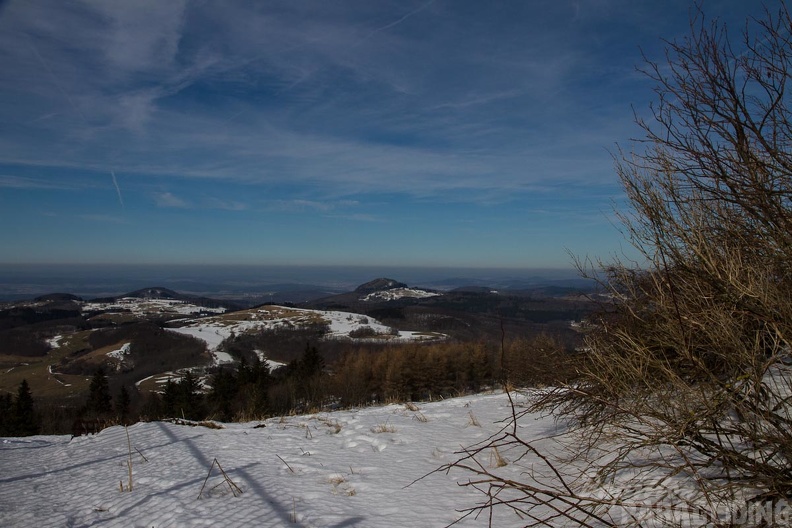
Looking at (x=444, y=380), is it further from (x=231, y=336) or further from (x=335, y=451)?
(x=231, y=336)

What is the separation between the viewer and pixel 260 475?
4.67 metres

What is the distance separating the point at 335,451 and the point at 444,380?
33.6 meters

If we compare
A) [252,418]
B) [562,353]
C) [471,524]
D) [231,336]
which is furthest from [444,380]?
[231,336]

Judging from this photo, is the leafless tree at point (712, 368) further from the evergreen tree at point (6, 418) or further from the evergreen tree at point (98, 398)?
the evergreen tree at point (98, 398)

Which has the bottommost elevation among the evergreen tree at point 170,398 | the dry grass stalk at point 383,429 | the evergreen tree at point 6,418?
the evergreen tree at point 6,418

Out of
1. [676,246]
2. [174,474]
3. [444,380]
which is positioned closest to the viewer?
[676,246]

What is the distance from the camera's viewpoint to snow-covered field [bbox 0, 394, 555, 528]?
3.66 m

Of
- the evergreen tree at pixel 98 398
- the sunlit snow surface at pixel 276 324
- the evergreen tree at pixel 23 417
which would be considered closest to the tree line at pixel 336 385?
the evergreen tree at pixel 23 417

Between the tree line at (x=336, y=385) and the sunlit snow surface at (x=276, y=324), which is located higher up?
the tree line at (x=336, y=385)

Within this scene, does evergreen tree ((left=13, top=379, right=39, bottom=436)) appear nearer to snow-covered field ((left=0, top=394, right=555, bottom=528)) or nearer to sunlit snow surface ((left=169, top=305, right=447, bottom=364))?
snow-covered field ((left=0, top=394, right=555, bottom=528))

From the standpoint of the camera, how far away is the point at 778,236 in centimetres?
322

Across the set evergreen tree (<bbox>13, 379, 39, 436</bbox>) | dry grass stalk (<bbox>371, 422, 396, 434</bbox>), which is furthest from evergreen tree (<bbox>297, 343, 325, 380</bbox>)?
dry grass stalk (<bbox>371, 422, 396, 434</bbox>)

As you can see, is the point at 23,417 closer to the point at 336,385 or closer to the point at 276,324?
the point at 336,385

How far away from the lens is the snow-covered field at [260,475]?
3664 millimetres
